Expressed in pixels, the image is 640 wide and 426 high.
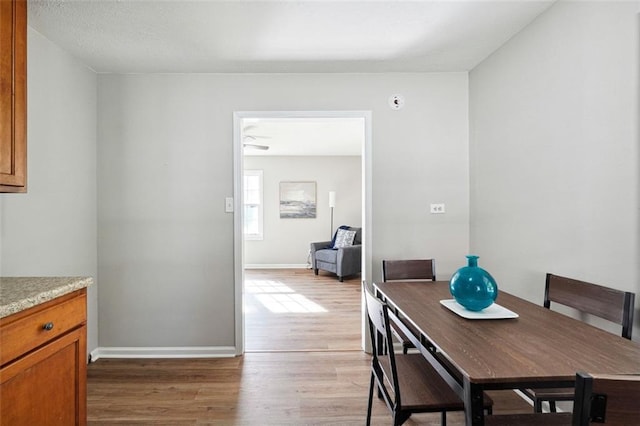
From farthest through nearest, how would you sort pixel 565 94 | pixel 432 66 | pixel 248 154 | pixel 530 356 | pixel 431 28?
pixel 248 154, pixel 432 66, pixel 431 28, pixel 565 94, pixel 530 356

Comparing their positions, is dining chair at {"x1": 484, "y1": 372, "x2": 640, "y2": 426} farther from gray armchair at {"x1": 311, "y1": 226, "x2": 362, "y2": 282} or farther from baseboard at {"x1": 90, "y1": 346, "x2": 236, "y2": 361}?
gray armchair at {"x1": 311, "y1": 226, "x2": 362, "y2": 282}

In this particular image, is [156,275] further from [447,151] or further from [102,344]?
[447,151]

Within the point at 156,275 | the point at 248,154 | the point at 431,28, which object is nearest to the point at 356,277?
the point at 248,154

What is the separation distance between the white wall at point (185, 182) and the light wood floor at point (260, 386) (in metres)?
0.31

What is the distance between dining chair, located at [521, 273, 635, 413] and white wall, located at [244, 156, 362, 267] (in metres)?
5.45

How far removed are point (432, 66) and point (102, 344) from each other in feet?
11.8

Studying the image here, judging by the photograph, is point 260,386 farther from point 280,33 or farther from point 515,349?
point 280,33

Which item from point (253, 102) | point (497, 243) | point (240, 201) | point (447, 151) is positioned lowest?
point (497, 243)

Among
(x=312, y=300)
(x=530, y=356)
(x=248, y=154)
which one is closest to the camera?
(x=530, y=356)

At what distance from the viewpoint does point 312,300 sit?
14.8 ft

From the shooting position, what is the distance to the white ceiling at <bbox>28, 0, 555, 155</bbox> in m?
1.90

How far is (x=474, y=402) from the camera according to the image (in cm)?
102

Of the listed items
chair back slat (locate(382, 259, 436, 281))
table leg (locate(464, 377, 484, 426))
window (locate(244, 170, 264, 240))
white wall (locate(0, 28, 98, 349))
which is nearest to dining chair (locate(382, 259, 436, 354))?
chair back slat (locate(382, 259, 436, 281))

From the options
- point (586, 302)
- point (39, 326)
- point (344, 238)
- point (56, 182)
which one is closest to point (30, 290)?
point (39, 326)
